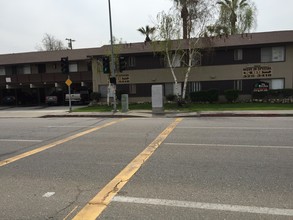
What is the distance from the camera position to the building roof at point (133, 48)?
2709 centimetres

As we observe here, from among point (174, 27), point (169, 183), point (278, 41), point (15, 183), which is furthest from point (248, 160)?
point (278, 41)

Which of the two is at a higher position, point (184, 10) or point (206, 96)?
point (184, 10)

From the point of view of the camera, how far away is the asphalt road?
4.53 metres

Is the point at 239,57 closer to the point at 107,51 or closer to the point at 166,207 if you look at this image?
the point at 107,51

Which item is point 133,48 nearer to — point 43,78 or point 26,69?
point 43,78

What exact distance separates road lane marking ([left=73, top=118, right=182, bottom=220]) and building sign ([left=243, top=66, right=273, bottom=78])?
22.2 metres

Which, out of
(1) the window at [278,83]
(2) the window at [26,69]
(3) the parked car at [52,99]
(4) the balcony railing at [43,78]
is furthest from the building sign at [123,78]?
(1) the window at [278,83]

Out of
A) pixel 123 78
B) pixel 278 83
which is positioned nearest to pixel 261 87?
pixel 278 83

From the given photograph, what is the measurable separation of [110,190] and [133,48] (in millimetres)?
26214

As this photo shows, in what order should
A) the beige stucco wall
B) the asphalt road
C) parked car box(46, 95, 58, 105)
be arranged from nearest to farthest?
the asphalt road, the beige stucco wall, parked car box(46, 95, 58, 105)

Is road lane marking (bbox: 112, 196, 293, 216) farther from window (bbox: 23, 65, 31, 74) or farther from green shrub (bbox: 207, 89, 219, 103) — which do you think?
window (bbox: 23, 65, 31, 74)

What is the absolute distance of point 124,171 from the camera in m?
6.55

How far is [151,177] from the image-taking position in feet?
19.9

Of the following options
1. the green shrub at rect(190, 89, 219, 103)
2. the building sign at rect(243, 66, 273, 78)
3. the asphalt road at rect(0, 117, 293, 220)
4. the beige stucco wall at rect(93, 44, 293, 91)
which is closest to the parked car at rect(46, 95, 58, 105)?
the beige stucco wall at rect(93, 44, 293, 91)
